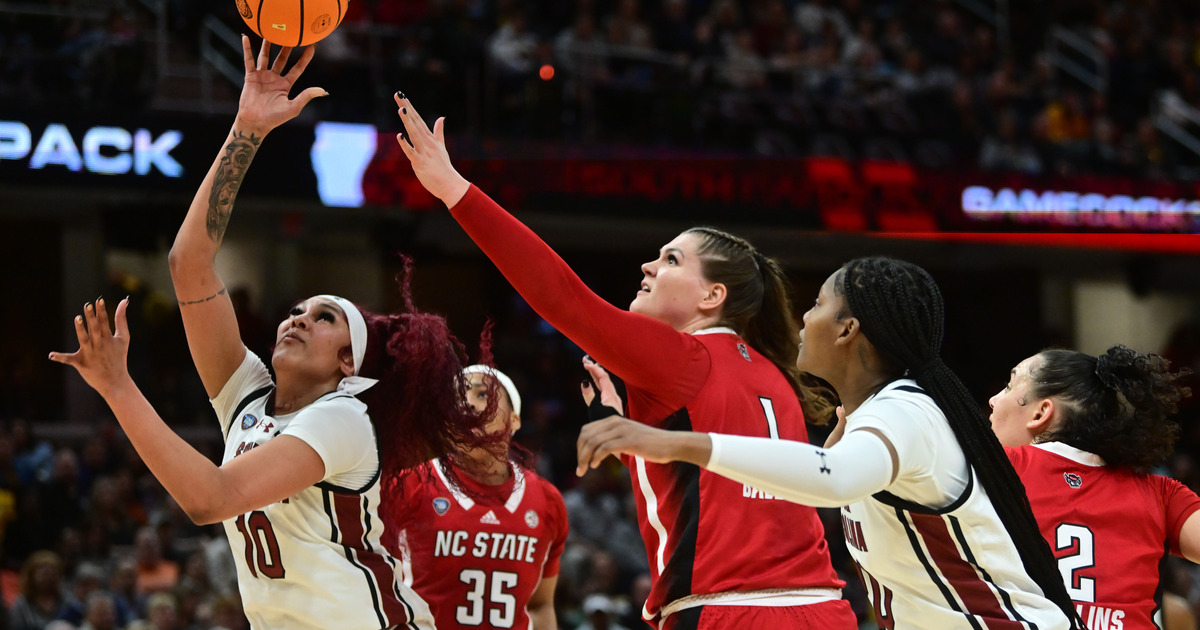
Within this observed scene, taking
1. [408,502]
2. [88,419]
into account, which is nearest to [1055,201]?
[88,419]

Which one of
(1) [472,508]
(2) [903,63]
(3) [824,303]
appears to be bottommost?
(1) [472,508]

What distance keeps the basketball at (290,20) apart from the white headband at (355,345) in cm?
87

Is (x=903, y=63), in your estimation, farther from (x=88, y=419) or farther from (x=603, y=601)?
(x=88, y=419)

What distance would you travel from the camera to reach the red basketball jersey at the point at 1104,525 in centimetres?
357

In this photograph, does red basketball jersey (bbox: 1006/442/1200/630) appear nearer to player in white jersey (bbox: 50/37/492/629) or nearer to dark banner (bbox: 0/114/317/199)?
player in white jersey (bbox: 50/37/492/629)

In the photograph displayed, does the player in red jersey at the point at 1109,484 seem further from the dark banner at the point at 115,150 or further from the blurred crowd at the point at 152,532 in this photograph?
the dark banner at the point at 115,150

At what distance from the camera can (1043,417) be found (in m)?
3.82

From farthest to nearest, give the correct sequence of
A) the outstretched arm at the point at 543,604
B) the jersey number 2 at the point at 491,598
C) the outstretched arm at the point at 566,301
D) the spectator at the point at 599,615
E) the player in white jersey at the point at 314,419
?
1. the spectator at the point at 599,615
2. the outstretched arm at the point at 543,604
3. the jersey number 2 at the point at 491,598
4. the player in white jersey at the point at 314,419
5. the outstretched arm at the point at 566,301

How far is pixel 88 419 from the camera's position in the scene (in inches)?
507

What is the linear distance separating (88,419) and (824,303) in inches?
446

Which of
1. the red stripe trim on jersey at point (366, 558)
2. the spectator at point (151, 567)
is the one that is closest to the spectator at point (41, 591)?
the spectator at point (151, 567)

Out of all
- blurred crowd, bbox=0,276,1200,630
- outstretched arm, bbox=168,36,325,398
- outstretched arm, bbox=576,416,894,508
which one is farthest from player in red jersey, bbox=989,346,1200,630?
blurred crowd, bbox=0,276,1200,630

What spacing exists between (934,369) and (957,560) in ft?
1.45

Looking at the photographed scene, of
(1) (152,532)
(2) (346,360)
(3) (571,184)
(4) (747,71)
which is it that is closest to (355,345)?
(2) (346,360)
